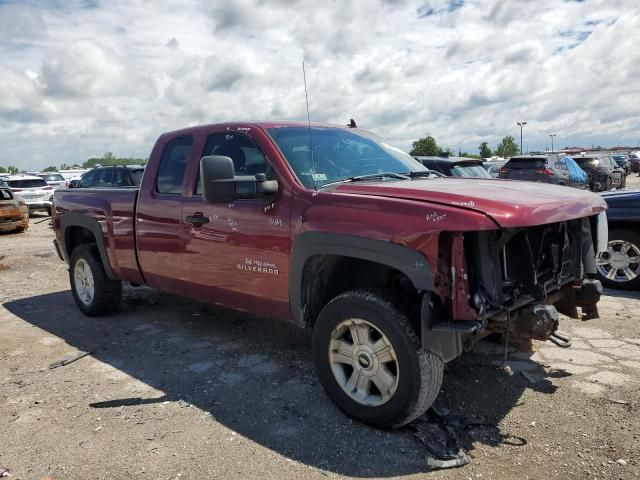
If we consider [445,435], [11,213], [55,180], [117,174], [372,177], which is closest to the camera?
[445,435]

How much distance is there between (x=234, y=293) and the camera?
404cm

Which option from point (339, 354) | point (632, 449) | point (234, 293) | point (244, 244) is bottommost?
point (632, 449)

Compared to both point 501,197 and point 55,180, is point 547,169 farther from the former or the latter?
point 55,180

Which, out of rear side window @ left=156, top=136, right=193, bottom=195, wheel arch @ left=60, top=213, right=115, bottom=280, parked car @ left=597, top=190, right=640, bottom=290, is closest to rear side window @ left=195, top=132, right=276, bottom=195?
rear side window @ left=156, top=136, right=193, bottom=195

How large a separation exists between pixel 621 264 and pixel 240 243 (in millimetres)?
4738

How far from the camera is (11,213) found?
14617 mm

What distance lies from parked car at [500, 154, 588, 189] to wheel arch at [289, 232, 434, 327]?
1317 centimetres

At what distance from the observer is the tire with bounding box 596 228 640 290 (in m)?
6.10

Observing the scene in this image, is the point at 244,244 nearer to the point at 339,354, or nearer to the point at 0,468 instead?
the point at 339,354

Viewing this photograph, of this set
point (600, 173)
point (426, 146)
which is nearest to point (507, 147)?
point (426, 146)

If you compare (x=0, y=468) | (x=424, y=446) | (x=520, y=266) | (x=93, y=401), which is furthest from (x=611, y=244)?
(x=0, y=468)

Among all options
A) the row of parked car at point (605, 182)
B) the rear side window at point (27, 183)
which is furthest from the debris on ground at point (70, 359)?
the rear side window at point (27, 183)

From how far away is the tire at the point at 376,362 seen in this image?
2.97 m

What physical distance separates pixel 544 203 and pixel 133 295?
17.8 ft
